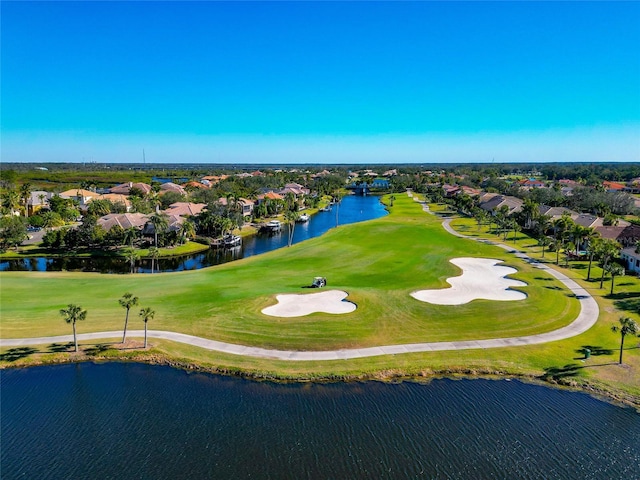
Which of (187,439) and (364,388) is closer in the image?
(187,439)

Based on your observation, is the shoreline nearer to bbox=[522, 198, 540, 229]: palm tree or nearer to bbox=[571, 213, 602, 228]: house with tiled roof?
bbox=[571, 213, 602, 228]: house with tiled roof

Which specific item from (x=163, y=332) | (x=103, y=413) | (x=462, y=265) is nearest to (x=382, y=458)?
(x=103, y=413)

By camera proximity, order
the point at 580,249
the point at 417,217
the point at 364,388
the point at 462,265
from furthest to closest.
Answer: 1. the point at 417,217
2. the point at 580,249
3. the point at 462,265
4. the point at 364,388

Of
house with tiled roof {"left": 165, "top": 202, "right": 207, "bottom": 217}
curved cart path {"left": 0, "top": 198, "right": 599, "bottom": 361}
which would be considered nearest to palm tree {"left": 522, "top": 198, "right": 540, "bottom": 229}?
curved cart path {"left": 0, "top": 198, "right": 599, "bottom": 361}

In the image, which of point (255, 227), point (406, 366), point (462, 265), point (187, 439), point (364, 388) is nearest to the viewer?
point (187, 439)

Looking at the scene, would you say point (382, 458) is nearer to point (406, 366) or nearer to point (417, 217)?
point (406, 366)

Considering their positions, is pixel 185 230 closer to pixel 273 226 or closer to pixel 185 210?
pixel 185 210

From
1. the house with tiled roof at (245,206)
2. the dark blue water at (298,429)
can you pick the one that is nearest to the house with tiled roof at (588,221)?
the dark blue water at (298,429)
